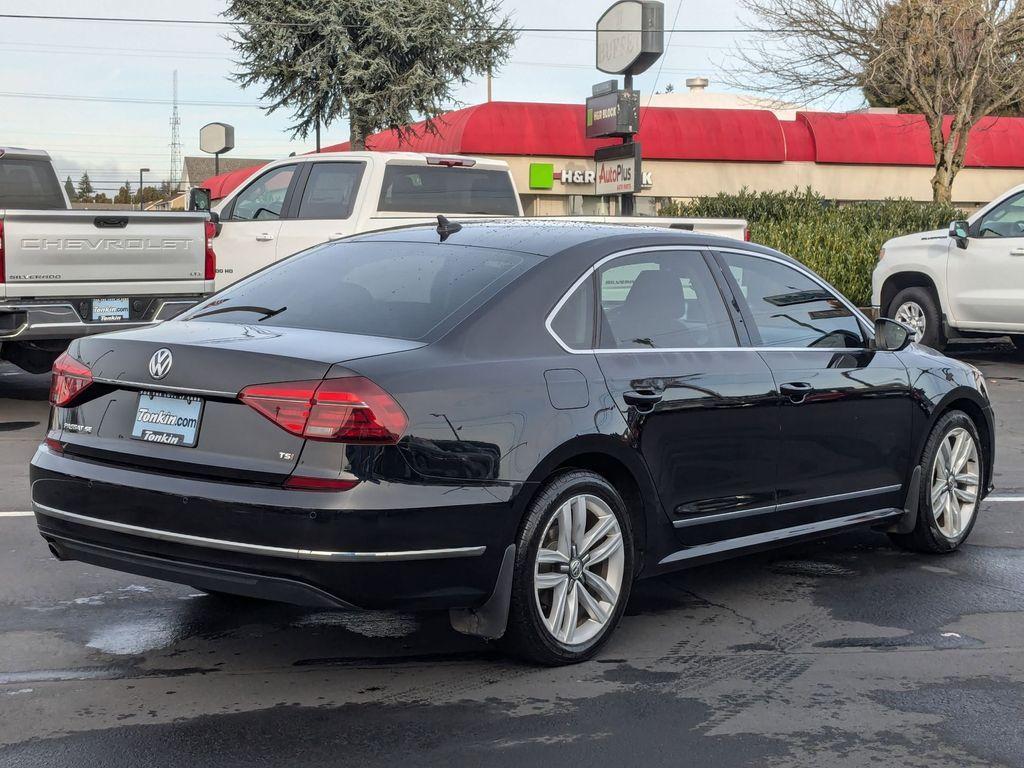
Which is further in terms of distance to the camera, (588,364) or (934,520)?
(934,520)

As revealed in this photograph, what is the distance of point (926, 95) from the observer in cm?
2959

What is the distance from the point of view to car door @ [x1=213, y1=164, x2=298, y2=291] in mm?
14172

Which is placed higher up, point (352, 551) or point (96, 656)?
point (352, 551)

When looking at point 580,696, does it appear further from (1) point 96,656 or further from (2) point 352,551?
(1) point 96,656

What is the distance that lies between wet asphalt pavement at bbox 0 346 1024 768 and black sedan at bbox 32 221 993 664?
328 mm

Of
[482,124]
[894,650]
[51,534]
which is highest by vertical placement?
[482,124]

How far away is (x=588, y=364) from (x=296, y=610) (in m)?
1.66

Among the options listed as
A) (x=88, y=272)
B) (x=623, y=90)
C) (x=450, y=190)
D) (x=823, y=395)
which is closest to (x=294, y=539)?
(x=823, y=395)

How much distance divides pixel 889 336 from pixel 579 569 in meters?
2.42

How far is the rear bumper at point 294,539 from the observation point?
14.3 feet

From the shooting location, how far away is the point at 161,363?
4.72 meters

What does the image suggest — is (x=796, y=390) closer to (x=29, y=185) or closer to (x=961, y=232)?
(x=29, y=185)

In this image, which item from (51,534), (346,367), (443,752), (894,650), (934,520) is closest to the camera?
(443,752)

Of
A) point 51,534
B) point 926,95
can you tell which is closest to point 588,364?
point 51,534
